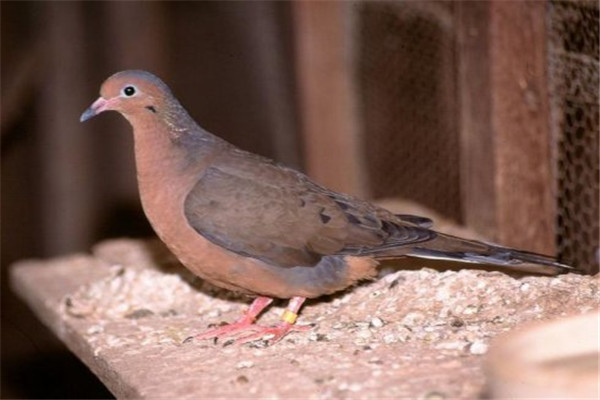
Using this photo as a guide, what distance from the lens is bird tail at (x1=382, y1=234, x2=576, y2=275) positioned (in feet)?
12.5

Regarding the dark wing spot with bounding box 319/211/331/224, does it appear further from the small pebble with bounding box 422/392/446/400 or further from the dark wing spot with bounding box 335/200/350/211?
the small pebble with bounding box 422/392/446/400

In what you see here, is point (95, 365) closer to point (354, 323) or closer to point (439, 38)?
point (354, 323)

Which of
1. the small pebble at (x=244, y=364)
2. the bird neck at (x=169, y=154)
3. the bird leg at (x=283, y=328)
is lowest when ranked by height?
the small pebble at (x=244, y=364)

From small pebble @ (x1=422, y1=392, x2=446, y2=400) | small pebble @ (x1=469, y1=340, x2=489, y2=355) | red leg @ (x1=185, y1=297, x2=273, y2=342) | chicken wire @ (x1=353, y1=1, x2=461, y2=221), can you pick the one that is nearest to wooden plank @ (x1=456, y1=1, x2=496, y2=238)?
chicken wire @ (x1=353, y1=1, x2=461, y2=221)

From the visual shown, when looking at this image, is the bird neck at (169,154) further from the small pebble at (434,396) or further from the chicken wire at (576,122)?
the chicken wire at (576,122)

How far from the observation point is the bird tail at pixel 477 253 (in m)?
3.80

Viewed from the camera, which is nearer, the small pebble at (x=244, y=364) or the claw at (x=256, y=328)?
the small pebble at (x=244, y=364)

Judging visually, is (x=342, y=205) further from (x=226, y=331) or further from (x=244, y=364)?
(x=244, y=364)

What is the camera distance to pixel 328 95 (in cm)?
657

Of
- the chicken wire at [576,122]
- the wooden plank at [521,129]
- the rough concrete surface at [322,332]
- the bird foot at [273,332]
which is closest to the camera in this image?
the rough concrete surface at [322,332]

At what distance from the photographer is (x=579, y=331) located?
274 cm

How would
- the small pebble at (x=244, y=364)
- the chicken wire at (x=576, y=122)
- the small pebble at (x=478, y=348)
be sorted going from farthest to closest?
the chicken wire at (x=576, y=122) → the small pebble at (x=244, y=364) → the small pebble at (x=478, y=348)

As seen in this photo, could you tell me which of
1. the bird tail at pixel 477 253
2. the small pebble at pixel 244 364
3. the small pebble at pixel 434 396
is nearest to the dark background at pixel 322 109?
the bird tail at pixel 477 253

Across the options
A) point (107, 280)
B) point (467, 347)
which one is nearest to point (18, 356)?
point (107, 280)
